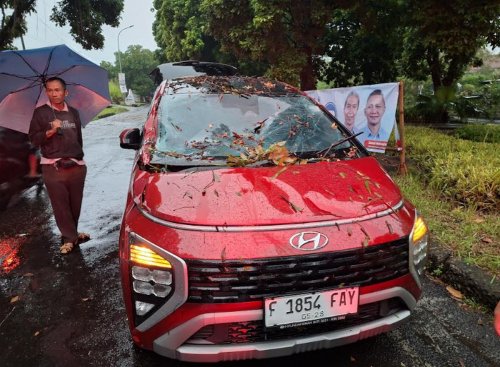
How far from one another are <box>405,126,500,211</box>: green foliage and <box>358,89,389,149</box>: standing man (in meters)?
0.85

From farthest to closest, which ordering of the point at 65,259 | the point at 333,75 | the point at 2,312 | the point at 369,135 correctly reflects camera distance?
1. the point at 333,75
2. the point at 369,135
3. the point at 65,259
4. the point at 2,312

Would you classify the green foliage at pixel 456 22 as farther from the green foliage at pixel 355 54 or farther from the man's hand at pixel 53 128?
the man's hand at pixel 53 128

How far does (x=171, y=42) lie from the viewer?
27.1m

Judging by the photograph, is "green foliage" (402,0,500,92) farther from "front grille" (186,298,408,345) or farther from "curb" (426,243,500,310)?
"front grille" (186,298,408,345)

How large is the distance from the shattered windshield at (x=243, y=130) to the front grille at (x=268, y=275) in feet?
3.09

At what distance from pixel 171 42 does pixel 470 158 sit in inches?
976

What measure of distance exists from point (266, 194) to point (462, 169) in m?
3.79

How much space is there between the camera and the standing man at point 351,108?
20.6 ft

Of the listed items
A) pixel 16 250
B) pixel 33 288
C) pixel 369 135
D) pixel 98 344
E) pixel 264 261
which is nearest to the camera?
pixel 264 261

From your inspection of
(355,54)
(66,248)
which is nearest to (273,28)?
(355,54)

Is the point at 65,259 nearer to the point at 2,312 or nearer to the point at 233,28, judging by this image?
the point at 2,312

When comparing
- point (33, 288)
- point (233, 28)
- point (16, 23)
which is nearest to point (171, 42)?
point (16, 23)

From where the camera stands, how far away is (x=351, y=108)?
639cm

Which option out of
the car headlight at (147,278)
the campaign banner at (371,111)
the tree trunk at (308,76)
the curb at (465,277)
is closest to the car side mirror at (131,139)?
the car headlight at (147,278)
